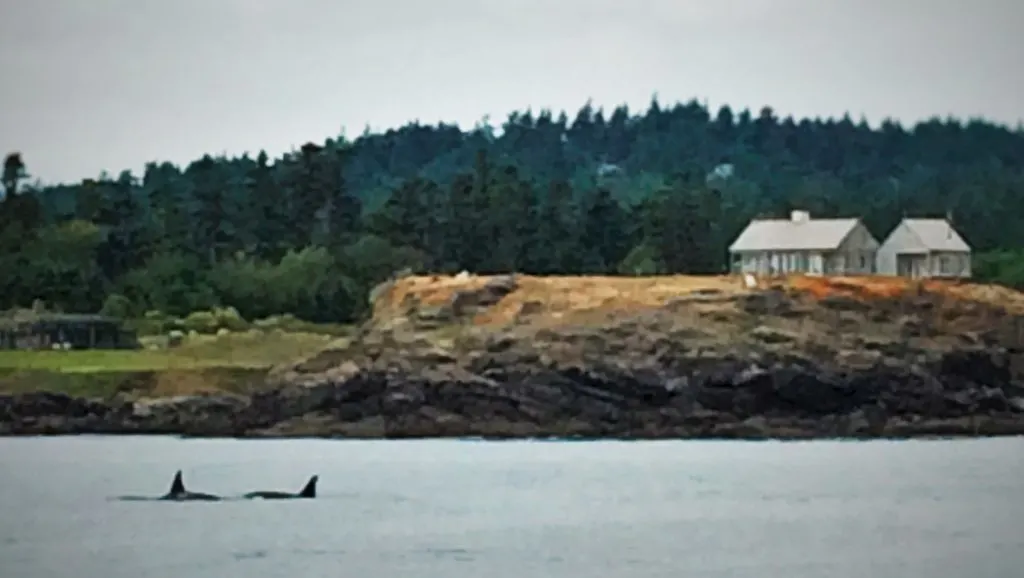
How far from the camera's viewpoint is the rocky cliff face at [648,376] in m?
19.5

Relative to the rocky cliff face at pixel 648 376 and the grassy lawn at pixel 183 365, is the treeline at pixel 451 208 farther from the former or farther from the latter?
the rocky cliff face at pixel 648 376

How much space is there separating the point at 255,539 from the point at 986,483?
16.9 feet

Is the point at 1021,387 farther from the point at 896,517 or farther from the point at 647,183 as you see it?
the point at 647,183

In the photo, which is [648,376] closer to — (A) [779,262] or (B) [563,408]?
(B) [563,408]

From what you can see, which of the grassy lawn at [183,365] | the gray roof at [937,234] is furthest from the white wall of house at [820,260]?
the grassy lawn at [183,365]

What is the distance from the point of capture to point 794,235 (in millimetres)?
23078

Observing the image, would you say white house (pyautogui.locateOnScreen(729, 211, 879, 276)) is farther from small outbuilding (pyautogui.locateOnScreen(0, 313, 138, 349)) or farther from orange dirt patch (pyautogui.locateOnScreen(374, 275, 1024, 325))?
small outbuilding (pyautogui.locateOnScreen(0, 313, 138, 349))

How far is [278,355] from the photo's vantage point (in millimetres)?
20000

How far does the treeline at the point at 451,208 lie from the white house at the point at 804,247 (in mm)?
231

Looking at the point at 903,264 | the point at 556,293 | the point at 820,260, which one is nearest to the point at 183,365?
the point at 556,293

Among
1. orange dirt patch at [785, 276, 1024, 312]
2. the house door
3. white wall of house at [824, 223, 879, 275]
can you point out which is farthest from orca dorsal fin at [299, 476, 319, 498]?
the house door

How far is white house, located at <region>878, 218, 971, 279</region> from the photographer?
20844 mm

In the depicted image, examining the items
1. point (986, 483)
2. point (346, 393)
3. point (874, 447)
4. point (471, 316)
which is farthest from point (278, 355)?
point (986, 483)

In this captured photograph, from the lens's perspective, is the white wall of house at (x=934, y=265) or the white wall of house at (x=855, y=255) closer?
the white wall of house at (x=934, y=265)
